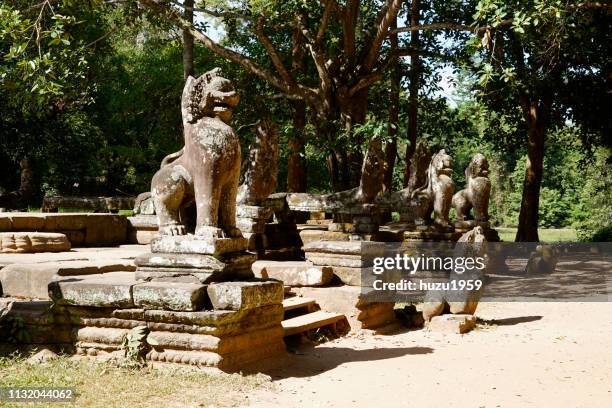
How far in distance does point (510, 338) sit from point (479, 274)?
1056mm

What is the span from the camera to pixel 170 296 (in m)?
5.86

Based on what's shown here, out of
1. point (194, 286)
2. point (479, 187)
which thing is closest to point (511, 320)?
point (479, 187)

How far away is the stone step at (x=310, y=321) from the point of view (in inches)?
289

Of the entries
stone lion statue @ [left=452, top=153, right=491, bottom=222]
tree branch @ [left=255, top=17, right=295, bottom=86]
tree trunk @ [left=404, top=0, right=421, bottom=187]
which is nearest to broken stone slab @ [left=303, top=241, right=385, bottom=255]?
stone lion statue @ [left=452, top=153, right=491, bottom=222]

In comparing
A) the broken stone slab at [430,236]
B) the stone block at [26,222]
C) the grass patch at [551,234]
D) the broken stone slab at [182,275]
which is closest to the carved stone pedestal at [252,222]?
the stone block at [26,222]

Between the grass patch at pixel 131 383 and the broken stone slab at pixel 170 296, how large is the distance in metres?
0.52

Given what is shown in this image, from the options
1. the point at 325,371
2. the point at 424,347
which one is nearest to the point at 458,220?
the point at 424,347

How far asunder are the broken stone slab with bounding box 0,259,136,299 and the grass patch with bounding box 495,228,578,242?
25343 millimetres

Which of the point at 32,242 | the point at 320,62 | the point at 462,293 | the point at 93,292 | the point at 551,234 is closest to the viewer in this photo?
the point at 93,292

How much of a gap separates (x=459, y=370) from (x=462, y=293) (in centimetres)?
255

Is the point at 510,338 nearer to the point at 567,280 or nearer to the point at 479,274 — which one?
the point at 479,274

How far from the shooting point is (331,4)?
13.8 meters

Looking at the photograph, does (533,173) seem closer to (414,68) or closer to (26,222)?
(414,68)

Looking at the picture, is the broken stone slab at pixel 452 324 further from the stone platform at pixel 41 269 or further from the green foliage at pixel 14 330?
the green foliage at pixel 14 330
